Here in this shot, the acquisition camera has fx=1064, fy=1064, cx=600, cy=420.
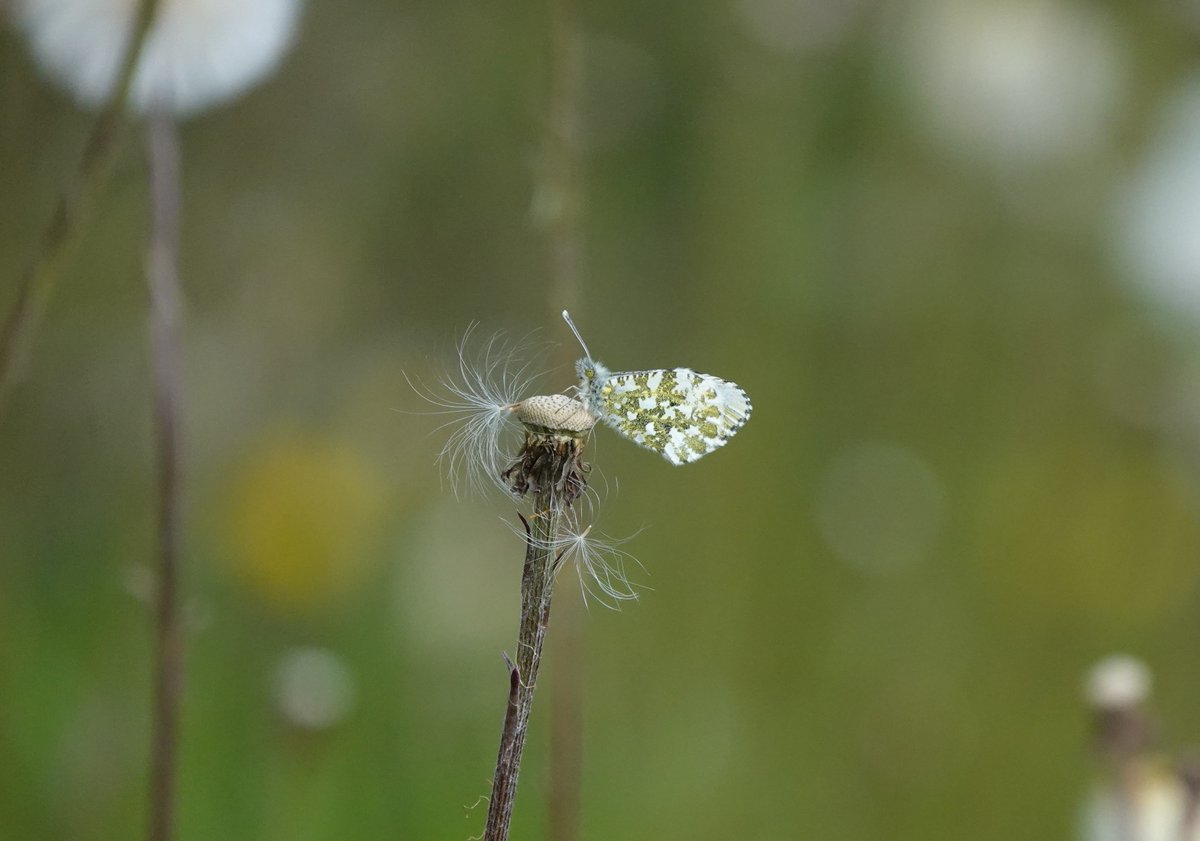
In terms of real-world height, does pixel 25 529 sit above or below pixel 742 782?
above

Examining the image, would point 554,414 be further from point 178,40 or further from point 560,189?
point 178,40

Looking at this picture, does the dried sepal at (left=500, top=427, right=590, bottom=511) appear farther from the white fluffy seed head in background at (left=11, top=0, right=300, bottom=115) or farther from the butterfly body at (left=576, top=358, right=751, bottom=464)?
the white fluffy seed head in background at (left=11, top=0, right=300, bottom=115)

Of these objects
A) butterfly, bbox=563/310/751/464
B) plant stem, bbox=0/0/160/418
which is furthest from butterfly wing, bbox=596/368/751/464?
plant stem, bbox=0/0/160/418

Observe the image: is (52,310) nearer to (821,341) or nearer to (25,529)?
(25,529)

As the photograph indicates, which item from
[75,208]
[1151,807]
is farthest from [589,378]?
[1151,807]

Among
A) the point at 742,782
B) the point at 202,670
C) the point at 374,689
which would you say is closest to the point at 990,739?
the point at 742,782

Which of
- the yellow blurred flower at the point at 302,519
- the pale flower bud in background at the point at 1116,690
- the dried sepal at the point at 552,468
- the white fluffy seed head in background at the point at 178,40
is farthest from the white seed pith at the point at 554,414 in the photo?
the yellow blurred flower at the point at 302,519
